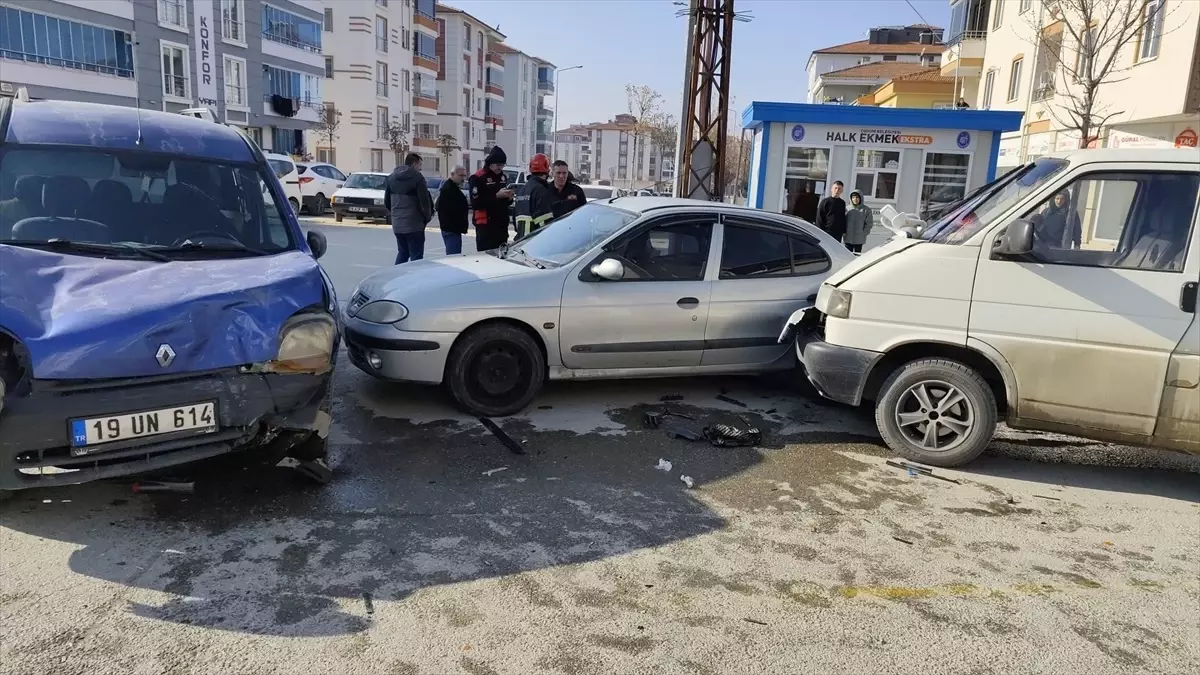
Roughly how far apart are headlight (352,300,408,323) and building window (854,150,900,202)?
12.9 metres

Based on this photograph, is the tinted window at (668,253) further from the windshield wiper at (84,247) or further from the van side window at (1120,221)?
the windshield wiper at (84,247)

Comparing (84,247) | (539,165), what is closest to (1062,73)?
(539,165)

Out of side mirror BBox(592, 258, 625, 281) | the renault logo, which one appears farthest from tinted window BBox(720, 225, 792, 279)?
the renault logo

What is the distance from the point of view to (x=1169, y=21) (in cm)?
1828

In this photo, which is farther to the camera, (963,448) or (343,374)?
(343,374)

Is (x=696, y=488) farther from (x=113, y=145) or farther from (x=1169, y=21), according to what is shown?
(x=1169, y=21)

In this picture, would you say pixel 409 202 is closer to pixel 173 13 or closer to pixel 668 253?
pixel 668 253

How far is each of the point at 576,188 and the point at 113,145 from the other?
5.33m

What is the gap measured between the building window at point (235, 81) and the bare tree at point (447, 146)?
23.7m

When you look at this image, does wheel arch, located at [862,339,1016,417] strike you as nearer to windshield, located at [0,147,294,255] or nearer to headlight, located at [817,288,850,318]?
headlight, located at [817,288,850,318]

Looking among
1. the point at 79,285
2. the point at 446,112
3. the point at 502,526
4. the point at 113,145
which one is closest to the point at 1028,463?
the point at 502,526

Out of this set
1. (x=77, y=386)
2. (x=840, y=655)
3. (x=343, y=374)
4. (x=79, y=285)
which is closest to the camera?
(x=840, y=655)

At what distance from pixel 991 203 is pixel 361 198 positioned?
20.9 meters

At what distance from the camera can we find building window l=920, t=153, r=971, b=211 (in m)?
16.2
